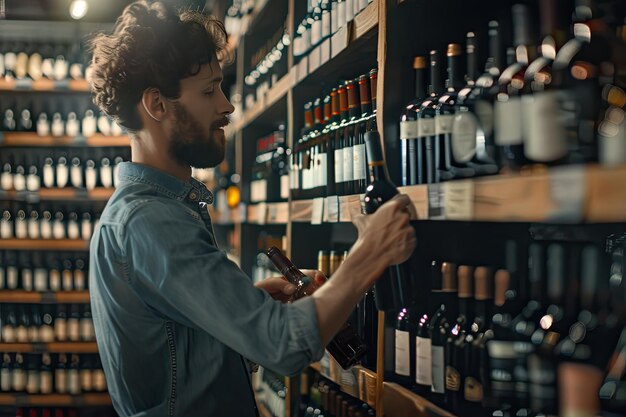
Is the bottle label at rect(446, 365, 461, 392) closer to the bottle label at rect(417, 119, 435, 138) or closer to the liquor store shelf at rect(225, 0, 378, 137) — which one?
the bottle label at rect(417, 119, 435, 138)

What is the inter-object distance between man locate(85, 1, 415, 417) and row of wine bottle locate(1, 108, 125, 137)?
4.16m

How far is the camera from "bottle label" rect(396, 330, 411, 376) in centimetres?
202

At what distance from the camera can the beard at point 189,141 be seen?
6.29 ft

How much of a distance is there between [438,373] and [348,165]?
2.55 feet

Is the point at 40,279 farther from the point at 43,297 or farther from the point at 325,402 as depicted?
the point at 325,402

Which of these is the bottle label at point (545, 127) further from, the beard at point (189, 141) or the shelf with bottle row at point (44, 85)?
the shelf with bottle row at point (44, 85)

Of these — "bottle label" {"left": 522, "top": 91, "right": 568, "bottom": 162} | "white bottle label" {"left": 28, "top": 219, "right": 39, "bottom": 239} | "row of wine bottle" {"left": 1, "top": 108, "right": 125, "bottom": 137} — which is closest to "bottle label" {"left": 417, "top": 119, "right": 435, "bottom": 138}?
"bottle label" {"left": 522, "top": 91, "right": 568, "bottom": 162}

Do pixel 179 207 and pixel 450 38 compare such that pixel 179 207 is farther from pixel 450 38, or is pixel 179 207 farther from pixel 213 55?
pixel 450 38

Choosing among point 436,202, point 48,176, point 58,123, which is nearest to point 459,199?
point 436,202

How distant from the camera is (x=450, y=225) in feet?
7.16

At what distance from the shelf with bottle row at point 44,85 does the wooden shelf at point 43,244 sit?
3.89 feet

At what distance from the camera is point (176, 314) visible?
1704 mm

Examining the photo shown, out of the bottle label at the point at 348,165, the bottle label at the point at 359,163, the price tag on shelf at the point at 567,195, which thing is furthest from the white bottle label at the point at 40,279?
the price tag on shelf at the point at 567,195

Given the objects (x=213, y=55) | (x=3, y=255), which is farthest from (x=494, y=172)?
(x=3, y=255)
